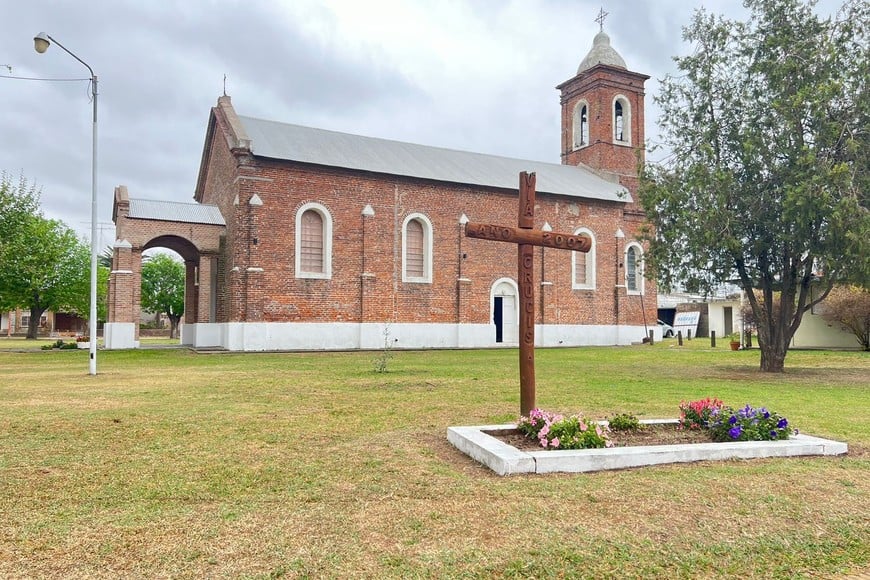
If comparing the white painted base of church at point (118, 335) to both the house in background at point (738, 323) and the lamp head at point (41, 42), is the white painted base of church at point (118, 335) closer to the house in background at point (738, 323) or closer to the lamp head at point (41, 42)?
the lamp head at point (41, 42)

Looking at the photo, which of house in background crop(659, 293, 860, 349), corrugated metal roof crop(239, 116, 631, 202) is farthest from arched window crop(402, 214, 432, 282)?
house in background crop(659, 293, 860, 349)

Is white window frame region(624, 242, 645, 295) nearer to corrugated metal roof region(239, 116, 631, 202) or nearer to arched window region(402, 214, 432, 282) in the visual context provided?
corrugated metal roof region(239, 116, 631, 202)

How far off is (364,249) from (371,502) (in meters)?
21.5

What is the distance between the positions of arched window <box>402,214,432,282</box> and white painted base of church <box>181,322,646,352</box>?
2250 millimetres

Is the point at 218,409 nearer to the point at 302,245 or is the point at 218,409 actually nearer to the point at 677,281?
the point at 677,281

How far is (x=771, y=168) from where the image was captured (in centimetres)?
1521

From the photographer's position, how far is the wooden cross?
7266 mm

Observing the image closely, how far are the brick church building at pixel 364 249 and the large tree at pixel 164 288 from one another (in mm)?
26023

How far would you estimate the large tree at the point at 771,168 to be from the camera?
14.0 metres

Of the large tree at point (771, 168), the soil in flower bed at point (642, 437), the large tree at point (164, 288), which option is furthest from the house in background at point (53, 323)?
the soil in flower bed at point (642, 437)

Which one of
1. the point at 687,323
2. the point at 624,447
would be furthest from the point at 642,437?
the point at 687,323

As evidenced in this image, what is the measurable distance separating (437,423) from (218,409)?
333cm

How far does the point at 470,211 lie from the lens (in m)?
28.5

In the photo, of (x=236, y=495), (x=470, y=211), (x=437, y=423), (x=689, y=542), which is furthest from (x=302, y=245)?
(x=689, y=542)
